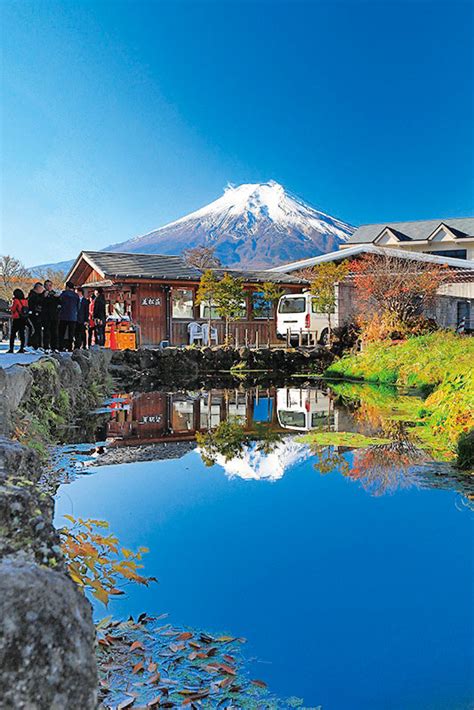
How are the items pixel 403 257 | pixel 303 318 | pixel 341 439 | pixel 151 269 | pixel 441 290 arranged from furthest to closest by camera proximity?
pixel 151 269 → pixel 303 318 → pixel 441 290 → pixel 403 257 → pixel 341 439

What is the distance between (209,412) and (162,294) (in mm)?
12067

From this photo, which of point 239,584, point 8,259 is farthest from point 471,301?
point 8,259

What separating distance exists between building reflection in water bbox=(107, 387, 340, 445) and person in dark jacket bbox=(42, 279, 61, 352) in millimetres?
1714

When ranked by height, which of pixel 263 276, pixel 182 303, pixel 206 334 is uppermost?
pixel 263 276

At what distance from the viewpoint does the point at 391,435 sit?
8789 millimetres

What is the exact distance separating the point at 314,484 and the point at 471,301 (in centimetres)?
1844

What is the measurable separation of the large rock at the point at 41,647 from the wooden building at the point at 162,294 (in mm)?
20112

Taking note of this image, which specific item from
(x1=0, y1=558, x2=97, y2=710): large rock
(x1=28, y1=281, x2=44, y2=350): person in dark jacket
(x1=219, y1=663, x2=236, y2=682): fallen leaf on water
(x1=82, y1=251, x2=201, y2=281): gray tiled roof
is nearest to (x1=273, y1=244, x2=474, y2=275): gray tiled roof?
(x1=82, y1=251, x2=201, y2=281): gray tiled roof

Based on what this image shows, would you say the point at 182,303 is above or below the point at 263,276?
below

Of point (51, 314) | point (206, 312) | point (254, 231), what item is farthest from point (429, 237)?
point (254, 231)

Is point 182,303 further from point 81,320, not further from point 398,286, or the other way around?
point 81,320

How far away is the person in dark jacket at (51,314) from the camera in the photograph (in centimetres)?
1316

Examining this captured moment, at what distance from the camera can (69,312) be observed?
13.4 m

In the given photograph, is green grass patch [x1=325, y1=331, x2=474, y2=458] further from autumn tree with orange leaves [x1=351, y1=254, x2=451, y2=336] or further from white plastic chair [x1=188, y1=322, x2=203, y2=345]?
white plastic chair [x1=188, y1=322, x2=203, y2=345]
